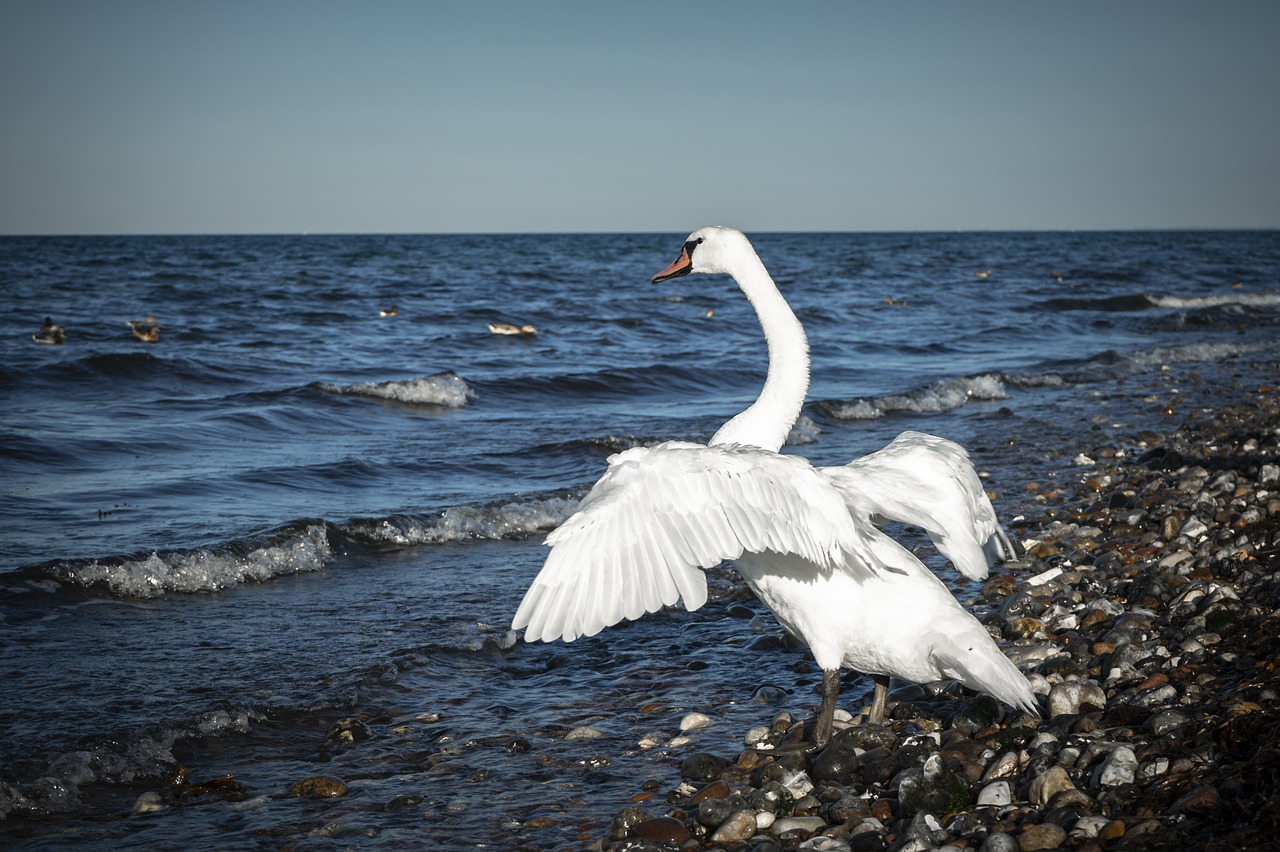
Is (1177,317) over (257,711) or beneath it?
over

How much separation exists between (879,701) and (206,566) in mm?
4879

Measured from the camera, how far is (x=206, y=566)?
7.36 m

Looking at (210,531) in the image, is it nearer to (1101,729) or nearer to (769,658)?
(769,658)

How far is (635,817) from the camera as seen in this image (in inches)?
155

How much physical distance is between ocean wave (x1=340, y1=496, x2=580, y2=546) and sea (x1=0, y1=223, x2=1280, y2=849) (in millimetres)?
25

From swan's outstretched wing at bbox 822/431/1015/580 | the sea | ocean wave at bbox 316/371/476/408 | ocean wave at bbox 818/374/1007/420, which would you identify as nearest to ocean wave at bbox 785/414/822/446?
the sea

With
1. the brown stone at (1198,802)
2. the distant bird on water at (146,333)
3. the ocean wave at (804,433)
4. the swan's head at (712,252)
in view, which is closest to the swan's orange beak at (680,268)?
the swan's head at (712,252)

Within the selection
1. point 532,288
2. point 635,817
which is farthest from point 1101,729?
point 532,288

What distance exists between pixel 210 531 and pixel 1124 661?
6432 mm

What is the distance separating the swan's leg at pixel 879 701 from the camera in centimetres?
472

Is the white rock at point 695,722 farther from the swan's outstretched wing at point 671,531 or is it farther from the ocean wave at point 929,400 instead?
the ocean wave at point 929,400

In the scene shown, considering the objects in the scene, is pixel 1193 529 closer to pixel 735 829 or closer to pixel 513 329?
pixel 735 829

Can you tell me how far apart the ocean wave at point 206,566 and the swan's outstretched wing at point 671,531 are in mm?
4434

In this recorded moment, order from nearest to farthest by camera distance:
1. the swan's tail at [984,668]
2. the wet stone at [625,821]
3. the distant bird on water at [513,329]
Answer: the wet stone at [625,821] → the swan's tail at [984,668] → the distant bird on water at [513,329]
